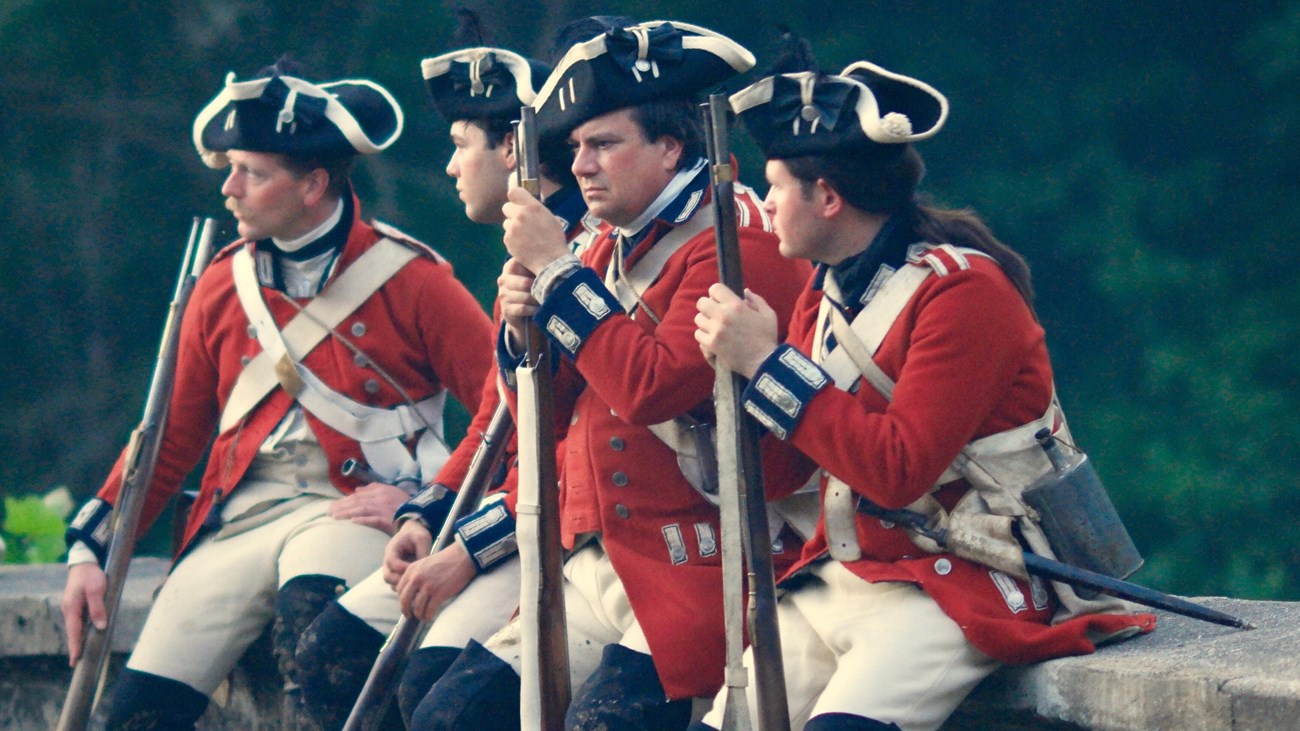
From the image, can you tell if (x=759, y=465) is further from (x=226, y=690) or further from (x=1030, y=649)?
(x=226, y=690)

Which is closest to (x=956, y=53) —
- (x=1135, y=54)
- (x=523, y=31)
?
(x=1135, y=54)

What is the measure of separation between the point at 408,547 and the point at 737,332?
1315mm

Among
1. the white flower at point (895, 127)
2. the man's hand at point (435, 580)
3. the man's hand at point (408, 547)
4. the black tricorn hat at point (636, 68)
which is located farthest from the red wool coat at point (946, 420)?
the man's hand at point (408, 547)

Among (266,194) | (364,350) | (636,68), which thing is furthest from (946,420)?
(266,194)

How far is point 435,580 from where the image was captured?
413 cm

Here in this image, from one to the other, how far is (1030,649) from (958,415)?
43 centimetres

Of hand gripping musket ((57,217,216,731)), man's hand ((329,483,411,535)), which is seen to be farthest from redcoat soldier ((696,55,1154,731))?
hand gripping musket ((57,217,216,731))

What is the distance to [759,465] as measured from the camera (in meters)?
3.41

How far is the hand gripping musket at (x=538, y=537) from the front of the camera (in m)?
3.63

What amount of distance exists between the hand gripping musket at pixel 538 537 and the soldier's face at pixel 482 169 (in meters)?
0.59

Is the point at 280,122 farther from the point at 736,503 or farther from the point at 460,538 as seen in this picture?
the point at 736,503

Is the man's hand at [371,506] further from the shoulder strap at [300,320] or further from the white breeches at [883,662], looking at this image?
the white breeches at [883,662]

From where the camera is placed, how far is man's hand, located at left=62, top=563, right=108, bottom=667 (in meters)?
4.88

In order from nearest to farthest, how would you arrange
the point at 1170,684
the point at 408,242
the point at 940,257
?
the point at 1170,684
the point at 940,257
the point at 408,242
